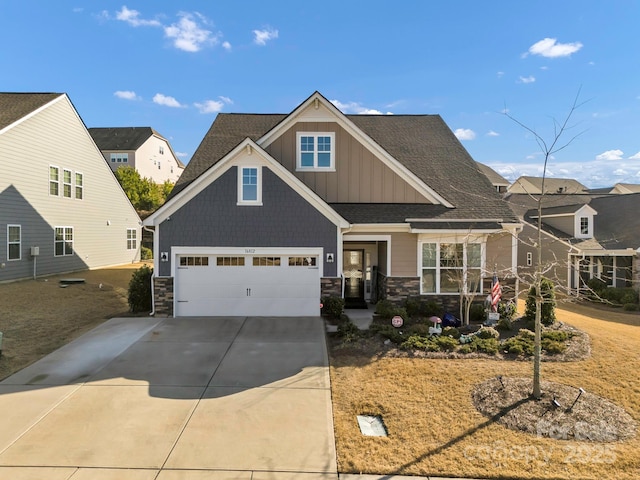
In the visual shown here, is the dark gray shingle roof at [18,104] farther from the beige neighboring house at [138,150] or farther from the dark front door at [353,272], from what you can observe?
the beige neighboring house at [138,150]

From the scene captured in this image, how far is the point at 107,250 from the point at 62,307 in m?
12.5

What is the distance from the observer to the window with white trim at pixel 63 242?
20.0 m

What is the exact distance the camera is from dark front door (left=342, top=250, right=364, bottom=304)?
15031 millimetres

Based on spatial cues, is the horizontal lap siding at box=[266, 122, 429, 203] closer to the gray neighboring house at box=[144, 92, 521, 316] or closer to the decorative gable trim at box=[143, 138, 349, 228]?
the gray neighboring house at box=[144, 92, 521, 316]

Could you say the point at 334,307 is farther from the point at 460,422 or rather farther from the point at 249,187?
the point at 460,422

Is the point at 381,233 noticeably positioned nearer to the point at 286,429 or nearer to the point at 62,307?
the point at 286,429

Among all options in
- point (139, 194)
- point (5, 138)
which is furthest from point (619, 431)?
point (139, 194)

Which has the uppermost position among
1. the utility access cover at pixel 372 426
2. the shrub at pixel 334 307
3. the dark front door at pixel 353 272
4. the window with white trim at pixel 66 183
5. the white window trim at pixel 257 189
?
the window with white trim at pixel 66 183

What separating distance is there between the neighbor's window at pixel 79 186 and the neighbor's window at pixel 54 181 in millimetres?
1545

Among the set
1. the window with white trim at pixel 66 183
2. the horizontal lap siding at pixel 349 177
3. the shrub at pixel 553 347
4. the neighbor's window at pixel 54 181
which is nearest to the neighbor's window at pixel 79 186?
the window with white trim at pixel 66 183

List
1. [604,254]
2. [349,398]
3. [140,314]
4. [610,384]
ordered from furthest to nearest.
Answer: [604,254], [140,314], [610,384], [349,398]

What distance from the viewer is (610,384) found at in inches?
283

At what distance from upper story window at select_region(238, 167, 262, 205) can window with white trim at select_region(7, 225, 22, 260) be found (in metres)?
12.4

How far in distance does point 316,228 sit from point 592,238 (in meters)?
19.8
